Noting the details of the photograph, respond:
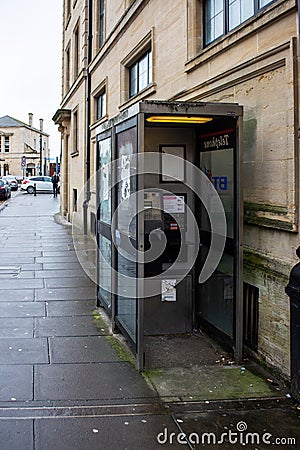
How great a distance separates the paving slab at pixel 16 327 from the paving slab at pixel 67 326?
10 centimetres

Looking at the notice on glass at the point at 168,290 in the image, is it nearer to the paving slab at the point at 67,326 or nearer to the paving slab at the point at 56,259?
the paving slab at the point at 67,326

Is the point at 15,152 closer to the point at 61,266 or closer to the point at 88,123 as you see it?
the point at 88,123

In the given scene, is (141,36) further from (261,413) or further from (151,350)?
(261,413)

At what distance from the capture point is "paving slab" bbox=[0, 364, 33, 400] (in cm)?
452

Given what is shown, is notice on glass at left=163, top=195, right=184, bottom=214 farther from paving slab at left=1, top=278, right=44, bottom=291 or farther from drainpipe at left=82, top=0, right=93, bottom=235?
drainpipe at left=82, top=0, right=93, bottom=235

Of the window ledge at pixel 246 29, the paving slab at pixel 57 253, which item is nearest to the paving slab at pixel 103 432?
the window ledge at pixel 246 29

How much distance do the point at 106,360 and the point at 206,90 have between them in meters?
3.73

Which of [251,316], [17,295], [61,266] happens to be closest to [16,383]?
[251,316]

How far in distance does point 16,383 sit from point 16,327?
1.96 meters

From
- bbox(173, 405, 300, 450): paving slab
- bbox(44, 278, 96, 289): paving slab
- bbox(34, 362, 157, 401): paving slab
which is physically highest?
bbox(44, 278, 96, 289): paving slab

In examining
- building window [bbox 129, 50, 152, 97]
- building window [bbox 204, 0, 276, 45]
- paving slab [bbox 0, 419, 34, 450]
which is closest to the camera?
paving slab [bbox 0, 419, 34, 450]

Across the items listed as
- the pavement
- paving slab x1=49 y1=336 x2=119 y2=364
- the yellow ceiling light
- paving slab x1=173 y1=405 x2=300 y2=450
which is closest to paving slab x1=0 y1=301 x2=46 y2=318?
the pavement

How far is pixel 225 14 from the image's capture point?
268 inches

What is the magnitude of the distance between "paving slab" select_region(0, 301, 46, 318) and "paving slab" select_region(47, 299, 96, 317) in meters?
0.13
